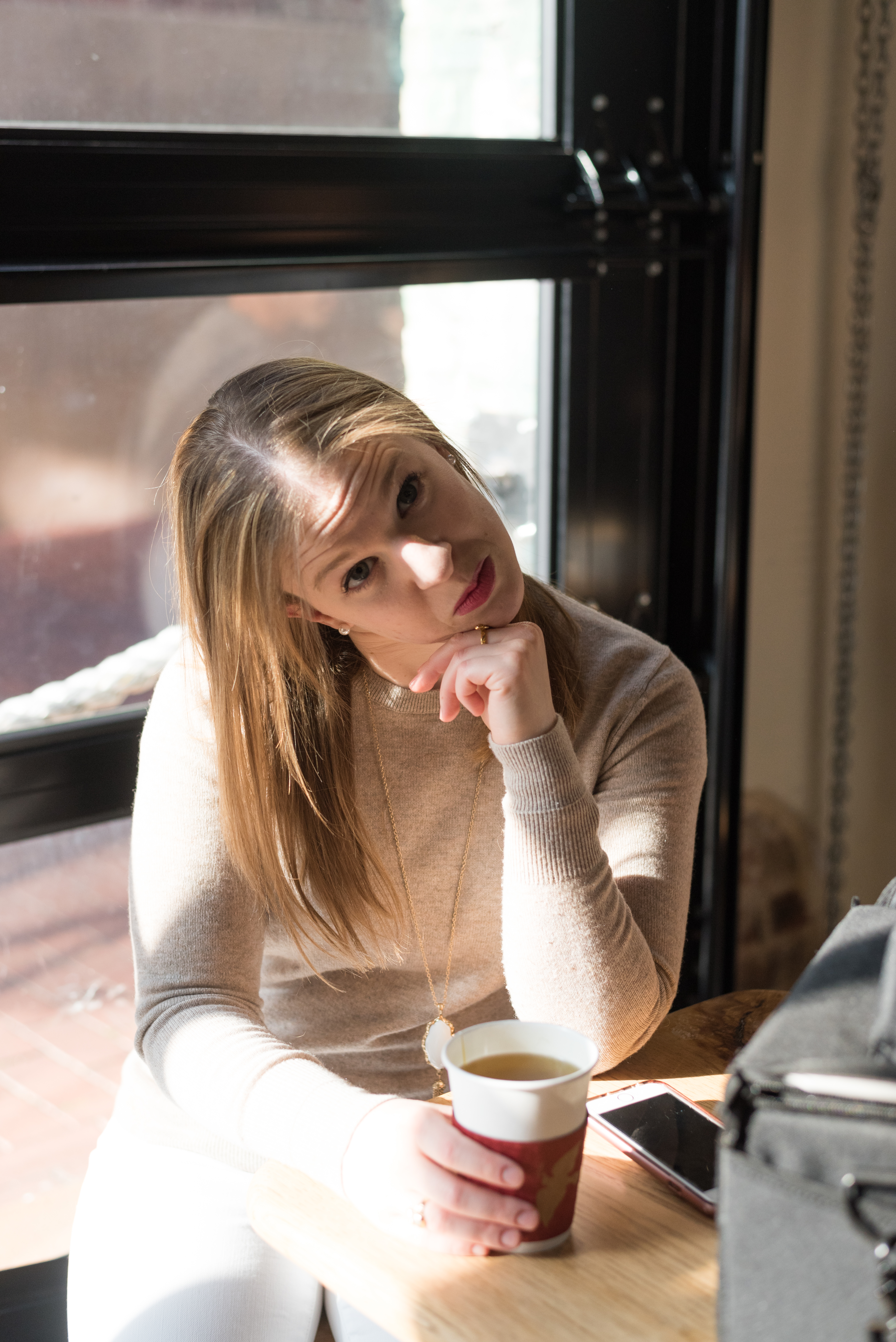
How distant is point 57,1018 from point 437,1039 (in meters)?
0.78

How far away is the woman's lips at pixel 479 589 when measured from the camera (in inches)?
41.6

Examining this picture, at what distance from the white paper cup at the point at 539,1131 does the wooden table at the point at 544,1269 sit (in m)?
0.02

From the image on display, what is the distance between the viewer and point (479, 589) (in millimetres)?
1066

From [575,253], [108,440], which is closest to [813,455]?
[575,253]

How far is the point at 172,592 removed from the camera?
1531mm

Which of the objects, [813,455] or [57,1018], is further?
[813,455]

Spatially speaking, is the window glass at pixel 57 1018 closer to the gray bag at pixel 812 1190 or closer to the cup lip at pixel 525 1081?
the cup lip at pixel 525 1081

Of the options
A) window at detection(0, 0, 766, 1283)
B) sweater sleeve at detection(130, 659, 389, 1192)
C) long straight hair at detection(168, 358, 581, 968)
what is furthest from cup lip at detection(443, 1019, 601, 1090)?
window at detection(0, 0, 766, 1283)

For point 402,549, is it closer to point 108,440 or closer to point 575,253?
point 108,440

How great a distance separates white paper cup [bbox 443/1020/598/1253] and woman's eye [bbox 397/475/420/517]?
51 cm

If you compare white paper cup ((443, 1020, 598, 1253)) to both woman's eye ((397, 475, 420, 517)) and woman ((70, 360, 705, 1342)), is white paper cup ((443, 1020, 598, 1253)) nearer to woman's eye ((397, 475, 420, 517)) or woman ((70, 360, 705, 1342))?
woman ((70, 360, 705, 1342))

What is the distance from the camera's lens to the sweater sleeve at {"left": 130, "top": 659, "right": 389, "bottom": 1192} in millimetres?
852

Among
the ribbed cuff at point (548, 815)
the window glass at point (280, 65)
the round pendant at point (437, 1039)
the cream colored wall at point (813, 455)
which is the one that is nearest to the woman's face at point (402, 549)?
the ribbed cuff at point (548, 815)

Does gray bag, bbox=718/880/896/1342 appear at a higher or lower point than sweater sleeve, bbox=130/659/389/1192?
higher
